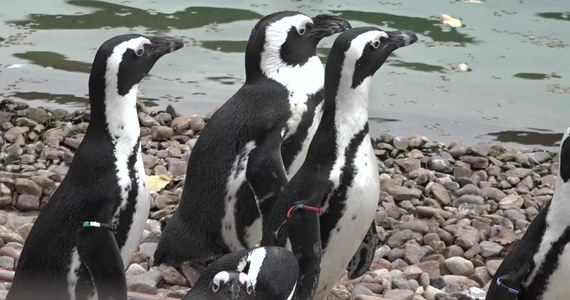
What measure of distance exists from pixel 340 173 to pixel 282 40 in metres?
0.70

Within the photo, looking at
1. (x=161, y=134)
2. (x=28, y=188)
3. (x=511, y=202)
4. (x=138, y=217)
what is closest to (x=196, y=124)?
(x=161, y=134)

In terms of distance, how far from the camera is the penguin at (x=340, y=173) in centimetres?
364

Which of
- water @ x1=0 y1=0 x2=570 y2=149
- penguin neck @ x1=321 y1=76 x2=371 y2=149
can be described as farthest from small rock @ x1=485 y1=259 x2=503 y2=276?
water @ x1=0 y1=0 x2=570 y2=149

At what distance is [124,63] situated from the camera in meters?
3.59

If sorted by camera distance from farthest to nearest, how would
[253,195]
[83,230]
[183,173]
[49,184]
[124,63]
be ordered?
[183,173], [49,184], [253,195], [124,63], [83,230]

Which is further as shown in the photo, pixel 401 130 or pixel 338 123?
pixel 401 130

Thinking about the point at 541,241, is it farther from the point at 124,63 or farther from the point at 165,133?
the point at 165,133

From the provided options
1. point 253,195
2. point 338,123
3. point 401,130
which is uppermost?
point 338,123

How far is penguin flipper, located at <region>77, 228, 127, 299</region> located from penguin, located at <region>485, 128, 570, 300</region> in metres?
1.05

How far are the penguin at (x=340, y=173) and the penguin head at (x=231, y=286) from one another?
3.04 ft

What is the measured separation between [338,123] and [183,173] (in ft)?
5.72

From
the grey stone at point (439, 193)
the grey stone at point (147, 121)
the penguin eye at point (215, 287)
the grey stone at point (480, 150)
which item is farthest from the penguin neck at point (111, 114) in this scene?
the grey stone at point (480, 150)

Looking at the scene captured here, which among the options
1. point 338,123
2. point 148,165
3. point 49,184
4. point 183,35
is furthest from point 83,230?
point 183,35

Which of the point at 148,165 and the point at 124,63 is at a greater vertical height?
the point at 124,63
